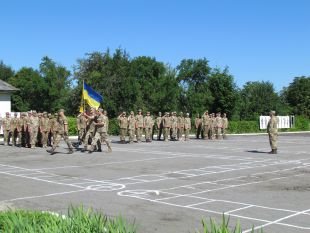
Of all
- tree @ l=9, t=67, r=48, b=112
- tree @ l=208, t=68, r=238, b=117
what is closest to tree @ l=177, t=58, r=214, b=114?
tree @ l=208, t=68, r=238, b=117

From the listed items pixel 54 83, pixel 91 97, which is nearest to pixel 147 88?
pixel 54 83

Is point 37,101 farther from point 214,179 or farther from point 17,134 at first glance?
point 214,179

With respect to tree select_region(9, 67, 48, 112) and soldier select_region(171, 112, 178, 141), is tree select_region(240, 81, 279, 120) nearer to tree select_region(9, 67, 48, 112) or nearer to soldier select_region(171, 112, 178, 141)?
tree select_region(9, 67, 48, 112)

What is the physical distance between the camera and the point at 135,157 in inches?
778

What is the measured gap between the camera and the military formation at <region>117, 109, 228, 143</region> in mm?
30656

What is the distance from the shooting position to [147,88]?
6266cm

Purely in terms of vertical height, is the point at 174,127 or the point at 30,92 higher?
the point at 30,92

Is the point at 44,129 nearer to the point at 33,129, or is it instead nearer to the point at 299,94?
the point at 33,129

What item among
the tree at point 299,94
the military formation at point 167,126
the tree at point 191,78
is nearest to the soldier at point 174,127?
the military formation at point 167,126

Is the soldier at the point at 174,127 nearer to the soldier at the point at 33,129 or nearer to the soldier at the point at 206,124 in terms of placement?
the soldier at the point at 206,124

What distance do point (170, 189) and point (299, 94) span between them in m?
86.5

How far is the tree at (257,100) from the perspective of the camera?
7362 cm

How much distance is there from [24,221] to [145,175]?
340 inches

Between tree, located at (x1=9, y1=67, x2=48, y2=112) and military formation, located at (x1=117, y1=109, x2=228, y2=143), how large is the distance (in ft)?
148
